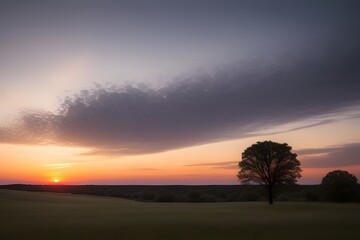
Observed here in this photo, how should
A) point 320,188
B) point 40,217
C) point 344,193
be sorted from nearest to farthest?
point 40,217
point 344,193
point 320,188

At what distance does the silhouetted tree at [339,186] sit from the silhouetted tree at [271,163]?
41.3 ft

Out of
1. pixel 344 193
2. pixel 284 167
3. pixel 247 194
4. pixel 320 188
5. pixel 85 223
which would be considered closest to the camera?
pixel 85 223

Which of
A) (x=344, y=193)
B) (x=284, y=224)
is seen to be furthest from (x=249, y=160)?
(x=284, y=224)

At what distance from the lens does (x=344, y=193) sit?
5897 cm

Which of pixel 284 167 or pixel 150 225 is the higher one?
pixel 284 167

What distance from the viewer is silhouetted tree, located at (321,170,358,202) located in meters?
58.6

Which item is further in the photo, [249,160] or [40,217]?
[249,160]

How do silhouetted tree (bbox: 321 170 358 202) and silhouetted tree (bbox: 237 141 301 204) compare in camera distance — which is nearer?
silhouetted tree (bbox: 237 141 301 204)

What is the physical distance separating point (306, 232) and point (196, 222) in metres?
7.88

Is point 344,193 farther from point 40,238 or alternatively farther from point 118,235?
point 40,238

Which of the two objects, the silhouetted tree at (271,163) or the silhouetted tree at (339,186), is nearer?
the silhouetted tree at (271,163)

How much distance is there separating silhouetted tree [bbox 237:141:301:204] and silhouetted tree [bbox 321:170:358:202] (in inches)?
496

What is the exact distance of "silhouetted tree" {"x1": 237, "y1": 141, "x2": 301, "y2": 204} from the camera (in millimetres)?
51125

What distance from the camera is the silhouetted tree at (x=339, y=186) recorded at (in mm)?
58562
